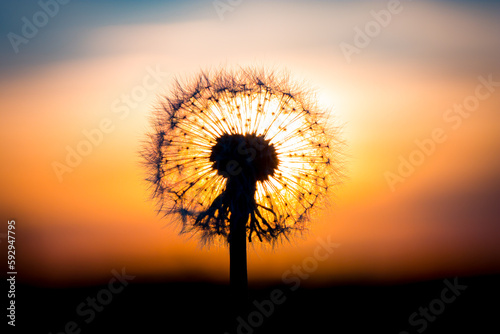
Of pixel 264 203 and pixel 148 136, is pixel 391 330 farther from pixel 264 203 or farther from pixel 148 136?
pixel 148 136

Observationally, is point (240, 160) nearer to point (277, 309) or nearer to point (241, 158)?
point (241, 158)

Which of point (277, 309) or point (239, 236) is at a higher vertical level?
point (239, 236)

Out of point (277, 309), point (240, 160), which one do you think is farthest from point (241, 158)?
point (277, 309)

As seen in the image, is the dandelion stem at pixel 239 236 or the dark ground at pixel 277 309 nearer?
the dandelion stem at pixel 239 236

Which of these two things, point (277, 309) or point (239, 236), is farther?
point (277, 309)

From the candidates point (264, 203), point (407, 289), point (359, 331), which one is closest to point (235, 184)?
point (264, 203)
